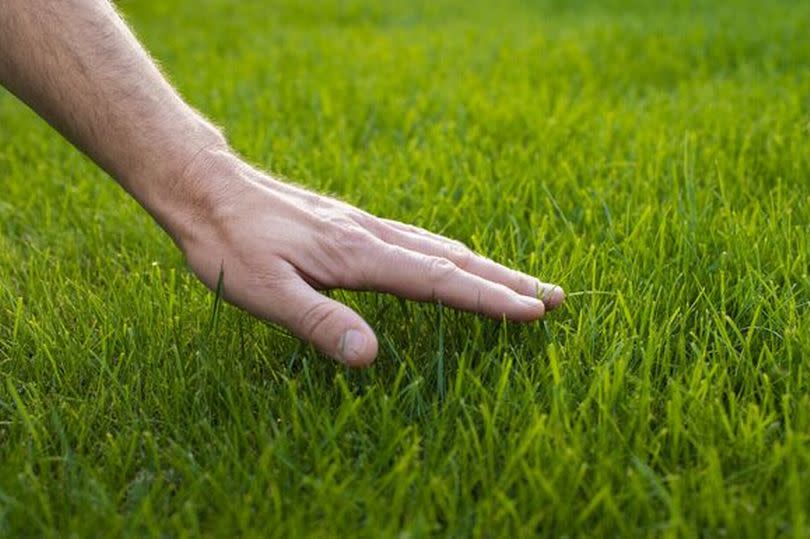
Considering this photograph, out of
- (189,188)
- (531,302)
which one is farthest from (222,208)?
(531,302)

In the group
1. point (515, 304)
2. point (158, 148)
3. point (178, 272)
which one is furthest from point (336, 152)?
point (515, 304)

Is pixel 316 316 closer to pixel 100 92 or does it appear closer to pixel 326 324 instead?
pixel 326 324

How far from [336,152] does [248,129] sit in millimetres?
479

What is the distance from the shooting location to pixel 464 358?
1.54m

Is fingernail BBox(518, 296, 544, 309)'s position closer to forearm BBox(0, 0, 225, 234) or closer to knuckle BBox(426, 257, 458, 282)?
knuckle BBox(426, 257, 458, 282)

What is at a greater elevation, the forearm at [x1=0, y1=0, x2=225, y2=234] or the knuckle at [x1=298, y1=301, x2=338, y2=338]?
the forearm at [x1=0, y1=0, x2=225, y2=234]

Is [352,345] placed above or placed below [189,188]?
below

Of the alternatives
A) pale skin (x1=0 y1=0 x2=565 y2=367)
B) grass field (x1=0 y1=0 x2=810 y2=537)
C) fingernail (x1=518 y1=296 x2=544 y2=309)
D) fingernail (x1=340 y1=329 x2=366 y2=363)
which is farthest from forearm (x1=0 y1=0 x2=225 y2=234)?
fingernail (x1=518 y1=296 x2=544 y2=309)

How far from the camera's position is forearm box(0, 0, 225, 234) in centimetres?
169

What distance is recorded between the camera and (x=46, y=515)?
1.29 metres

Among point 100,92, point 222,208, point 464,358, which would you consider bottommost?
point 464,358

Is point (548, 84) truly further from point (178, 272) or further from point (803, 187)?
point (178, 272)

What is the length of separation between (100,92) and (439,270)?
2.13 ft

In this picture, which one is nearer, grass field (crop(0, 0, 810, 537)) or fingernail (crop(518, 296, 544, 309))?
grass field (crop(0, 0, 810, 537))
